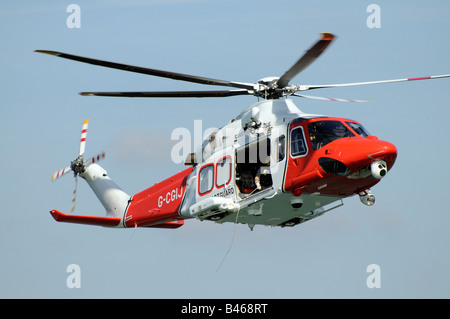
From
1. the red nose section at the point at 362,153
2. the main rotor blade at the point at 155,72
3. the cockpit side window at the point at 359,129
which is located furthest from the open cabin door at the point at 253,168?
the cockpit side window at the point at 359,129

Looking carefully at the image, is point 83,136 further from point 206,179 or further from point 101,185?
point 206,179

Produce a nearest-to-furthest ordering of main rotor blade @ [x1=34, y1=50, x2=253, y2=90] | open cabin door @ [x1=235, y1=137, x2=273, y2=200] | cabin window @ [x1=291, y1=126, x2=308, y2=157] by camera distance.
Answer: main rotor blade @ [x1=34, y1=50, x2=253, y2=90]
cabin window @ [x1=291, y1=126, x2=308, y2=157]
open cabin door @ [x1=235, y1=137, x2=273, y2=200]

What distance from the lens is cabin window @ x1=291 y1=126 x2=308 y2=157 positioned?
66.5 ft

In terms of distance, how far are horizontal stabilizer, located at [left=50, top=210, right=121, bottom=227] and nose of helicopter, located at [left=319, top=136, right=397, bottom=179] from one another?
9.48 meters

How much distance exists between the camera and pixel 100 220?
84.9 ft

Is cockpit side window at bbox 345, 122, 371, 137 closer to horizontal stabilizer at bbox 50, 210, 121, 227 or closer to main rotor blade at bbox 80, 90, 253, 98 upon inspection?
main rotor blade at bbox 80, 90, 253, 98

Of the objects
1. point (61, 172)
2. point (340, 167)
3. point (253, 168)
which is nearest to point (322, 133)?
point (340, 167)

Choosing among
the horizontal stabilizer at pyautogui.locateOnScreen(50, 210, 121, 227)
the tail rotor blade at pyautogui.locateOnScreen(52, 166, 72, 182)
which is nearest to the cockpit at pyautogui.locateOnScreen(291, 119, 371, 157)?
the horizontal stabilizer at pyautogui.locateOnScreen(50, 210, 121, 227)

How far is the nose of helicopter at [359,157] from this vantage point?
62.6 feet

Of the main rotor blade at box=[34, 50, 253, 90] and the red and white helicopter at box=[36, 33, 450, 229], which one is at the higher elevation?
the main rotor blade at box=[34, 50, 253, 90]

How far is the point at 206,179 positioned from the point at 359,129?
5.10 m

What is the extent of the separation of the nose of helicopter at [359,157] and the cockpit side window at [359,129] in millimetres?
655

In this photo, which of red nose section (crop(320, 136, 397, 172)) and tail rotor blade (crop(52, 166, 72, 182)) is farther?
tail rotor blade (crop(52, 166, 72, 182))

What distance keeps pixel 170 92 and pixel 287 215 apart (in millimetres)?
5234
